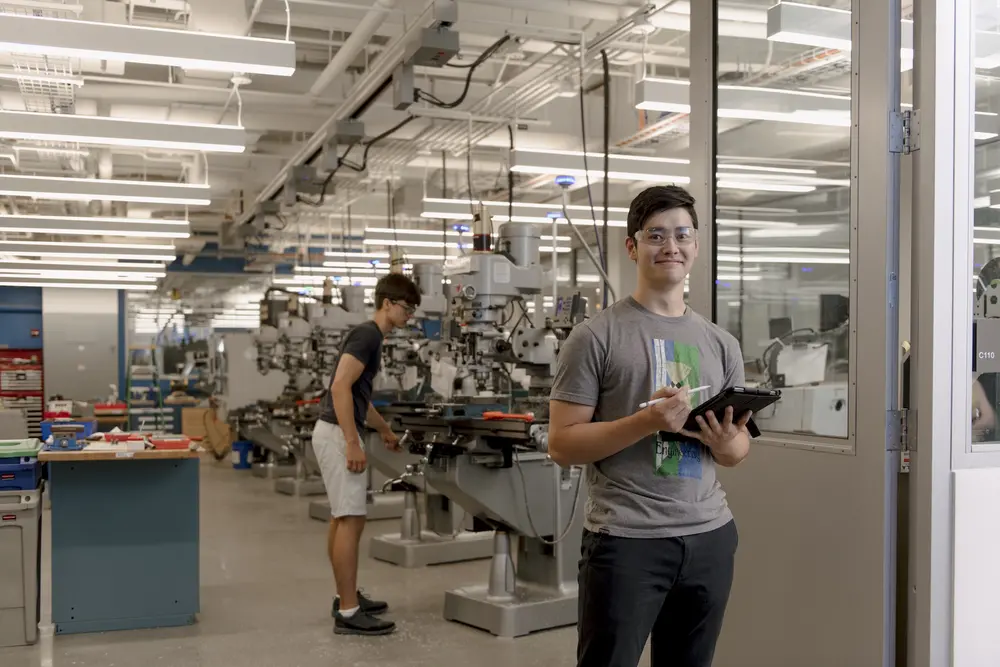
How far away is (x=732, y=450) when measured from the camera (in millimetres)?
1976

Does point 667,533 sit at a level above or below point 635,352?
below

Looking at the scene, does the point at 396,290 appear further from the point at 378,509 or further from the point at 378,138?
the point at 378,509

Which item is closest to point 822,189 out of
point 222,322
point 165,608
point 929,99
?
point 929,99

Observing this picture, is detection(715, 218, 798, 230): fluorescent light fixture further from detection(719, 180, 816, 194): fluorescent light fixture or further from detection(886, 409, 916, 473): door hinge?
detection(886, 409, 916, 473): door hinge

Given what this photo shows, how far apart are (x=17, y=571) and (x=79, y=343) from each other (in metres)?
9.65

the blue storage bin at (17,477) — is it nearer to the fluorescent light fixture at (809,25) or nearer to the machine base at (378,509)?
the machine base at (378,509)

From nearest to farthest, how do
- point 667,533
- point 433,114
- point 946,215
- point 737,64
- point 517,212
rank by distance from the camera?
point 667,533, point 946,215, point 737,64, point 433,114, point 517,212

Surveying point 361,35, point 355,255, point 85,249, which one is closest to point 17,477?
point 361,35

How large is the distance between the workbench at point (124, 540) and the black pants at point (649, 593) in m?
2.92

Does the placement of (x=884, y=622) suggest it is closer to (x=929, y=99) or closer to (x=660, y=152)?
(x=929, y=99)

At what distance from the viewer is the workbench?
436 cm

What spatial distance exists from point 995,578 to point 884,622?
305mm

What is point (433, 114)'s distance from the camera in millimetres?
6242

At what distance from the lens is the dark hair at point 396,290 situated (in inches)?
171
